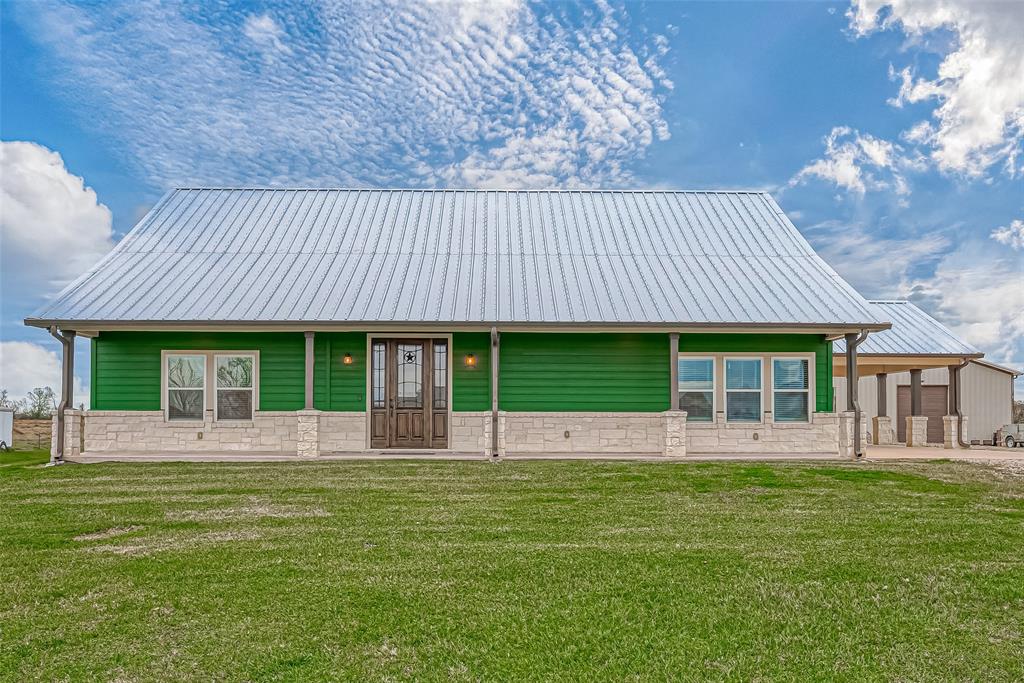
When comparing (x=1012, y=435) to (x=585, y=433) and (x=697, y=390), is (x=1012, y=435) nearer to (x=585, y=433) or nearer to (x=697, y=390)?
(x=697, y=390)

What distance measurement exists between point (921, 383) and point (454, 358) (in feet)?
44.6

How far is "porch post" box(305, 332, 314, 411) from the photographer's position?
13.1 meters

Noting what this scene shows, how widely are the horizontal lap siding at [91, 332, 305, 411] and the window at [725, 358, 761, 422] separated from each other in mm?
8507

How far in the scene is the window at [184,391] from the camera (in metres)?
14.0

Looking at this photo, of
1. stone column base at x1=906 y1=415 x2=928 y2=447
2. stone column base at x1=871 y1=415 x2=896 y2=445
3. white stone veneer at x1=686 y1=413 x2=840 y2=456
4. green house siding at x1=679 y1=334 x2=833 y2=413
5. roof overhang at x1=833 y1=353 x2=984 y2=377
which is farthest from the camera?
stone column base at x1=871 y1=415 x2=896 y2=445

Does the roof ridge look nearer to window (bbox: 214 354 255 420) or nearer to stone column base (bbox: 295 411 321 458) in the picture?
window (bbox: 214 354 255 420)

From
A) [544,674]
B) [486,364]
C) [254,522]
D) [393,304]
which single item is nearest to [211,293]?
[393,304]

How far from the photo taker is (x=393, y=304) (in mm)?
13469

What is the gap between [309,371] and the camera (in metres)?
13.2

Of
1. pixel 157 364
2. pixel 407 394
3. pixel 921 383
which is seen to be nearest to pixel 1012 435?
pixel 921 383

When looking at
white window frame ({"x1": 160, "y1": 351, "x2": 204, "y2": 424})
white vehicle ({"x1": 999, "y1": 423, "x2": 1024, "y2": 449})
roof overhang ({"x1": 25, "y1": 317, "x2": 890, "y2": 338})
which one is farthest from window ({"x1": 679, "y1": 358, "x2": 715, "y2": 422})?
white vehicle ({"x1": 999, "y1": 423, "x2": 1024, "y2": 449})

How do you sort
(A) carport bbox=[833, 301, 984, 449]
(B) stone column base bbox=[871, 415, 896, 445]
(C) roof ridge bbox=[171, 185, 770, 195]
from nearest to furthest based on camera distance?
(A) carport bbox=[833, 301, 984, 449] < (C) roof ridge bbox=[171, 185, 770, 195] < (B) stone column base bbox=[871, 415, 896, 445]

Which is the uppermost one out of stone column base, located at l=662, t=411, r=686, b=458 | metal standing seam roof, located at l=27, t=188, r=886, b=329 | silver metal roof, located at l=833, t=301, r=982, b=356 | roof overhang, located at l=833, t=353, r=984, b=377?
metal standing seam roof, located at l=27, t=188, r=886, b=329

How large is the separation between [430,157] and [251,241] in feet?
29.2
